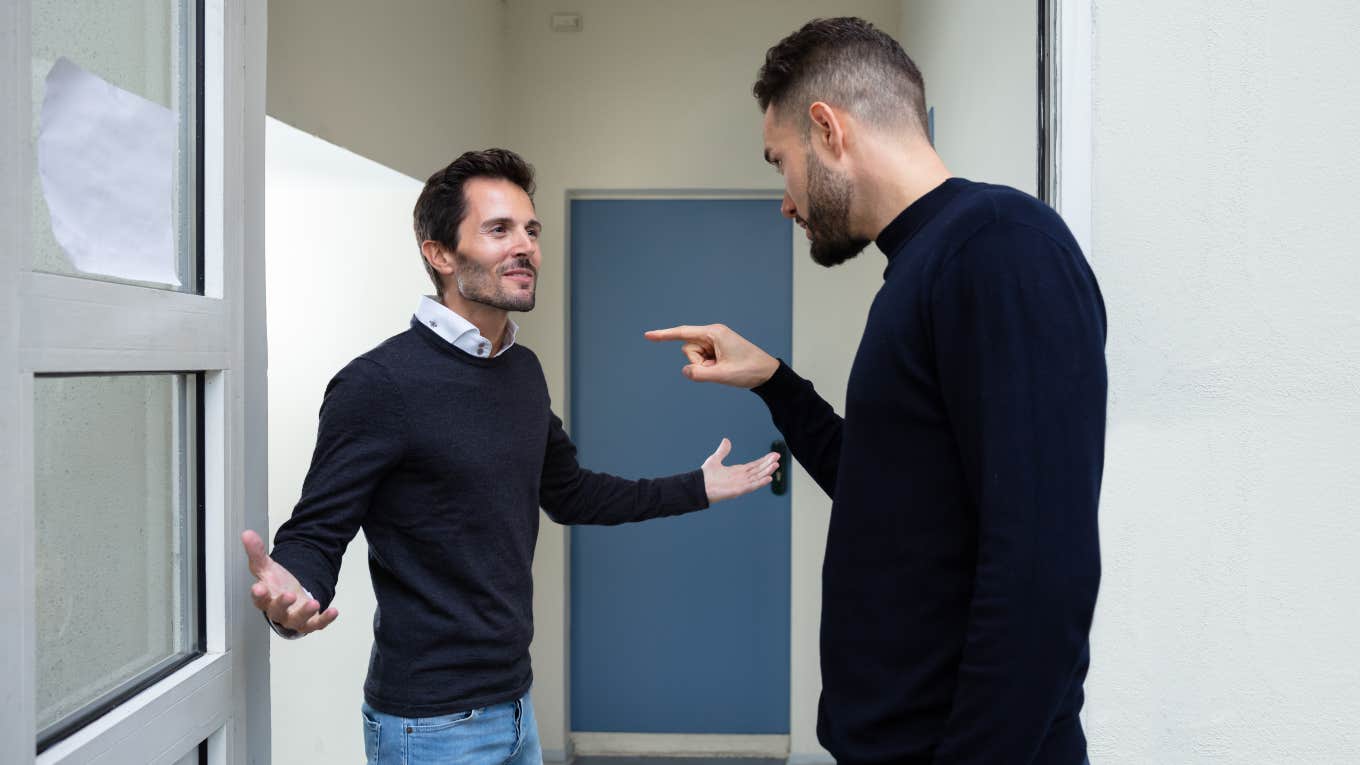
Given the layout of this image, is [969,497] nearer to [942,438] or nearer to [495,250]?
[942,438]

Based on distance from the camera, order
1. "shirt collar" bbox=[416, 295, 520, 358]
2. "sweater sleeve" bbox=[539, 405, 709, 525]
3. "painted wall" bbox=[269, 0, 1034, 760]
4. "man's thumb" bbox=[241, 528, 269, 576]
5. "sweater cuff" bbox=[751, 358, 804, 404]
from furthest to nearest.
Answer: "painted wall" bbox=[269, 0, 1034, 760]
"sweater sleeve" bbox=[539, 405, 709, 525]
"shirt collar" bbox=[416, 295, 520, 358]
"sweater cuff" bbox=[751, 358, 804, 404]
"man's thumb" bbox=[241, 528, 269, 576]

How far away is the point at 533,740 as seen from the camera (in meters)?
1.54

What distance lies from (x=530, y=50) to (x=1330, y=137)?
2520 mm

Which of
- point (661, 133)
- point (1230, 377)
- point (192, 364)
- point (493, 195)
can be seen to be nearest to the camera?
point (192, 364)

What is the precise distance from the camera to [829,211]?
1.03m

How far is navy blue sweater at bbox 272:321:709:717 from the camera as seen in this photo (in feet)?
4.43

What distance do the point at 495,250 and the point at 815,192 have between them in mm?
689

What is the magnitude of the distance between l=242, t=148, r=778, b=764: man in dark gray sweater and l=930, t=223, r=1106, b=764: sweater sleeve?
0.83 metres

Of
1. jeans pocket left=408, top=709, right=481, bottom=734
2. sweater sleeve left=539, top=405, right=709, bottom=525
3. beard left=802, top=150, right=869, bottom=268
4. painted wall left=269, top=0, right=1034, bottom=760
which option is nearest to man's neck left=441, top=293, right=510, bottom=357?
sweater sleeve left=539, top=405, right=709, bottom=525

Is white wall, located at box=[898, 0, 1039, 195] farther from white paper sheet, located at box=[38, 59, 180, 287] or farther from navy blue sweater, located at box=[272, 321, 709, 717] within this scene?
white paper sheet, located at box=[38, 59, 180, 287]

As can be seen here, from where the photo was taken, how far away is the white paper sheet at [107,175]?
779 millimetres

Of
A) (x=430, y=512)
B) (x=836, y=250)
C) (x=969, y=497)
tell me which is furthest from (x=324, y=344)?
(x=969, y=497)

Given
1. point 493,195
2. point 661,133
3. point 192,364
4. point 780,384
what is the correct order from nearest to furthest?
1. point 192,364
2. point 780,384
3. point 493,195
4. point 661,133

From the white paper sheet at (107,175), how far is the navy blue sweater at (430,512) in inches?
17.0
